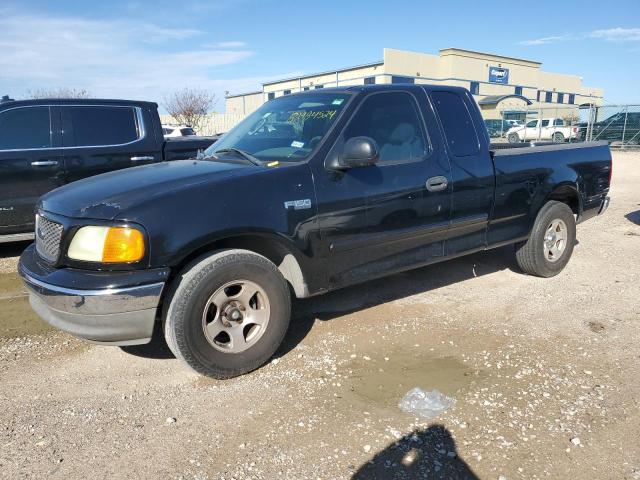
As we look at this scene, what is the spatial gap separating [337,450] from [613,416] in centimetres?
164

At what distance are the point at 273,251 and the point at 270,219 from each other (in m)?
0.37

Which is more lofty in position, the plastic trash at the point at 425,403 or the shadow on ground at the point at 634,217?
the shadow on ground at the point at 634,217

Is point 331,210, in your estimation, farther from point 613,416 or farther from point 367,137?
point 613,416

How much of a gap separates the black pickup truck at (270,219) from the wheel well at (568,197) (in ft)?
1.58

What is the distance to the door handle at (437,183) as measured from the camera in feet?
13.5

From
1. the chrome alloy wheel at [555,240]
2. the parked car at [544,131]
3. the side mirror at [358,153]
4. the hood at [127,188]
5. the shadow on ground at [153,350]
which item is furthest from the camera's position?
the parked car at [544,131]

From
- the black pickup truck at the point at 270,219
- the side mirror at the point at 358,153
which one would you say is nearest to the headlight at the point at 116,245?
the black pickup truck at the point at 270,219

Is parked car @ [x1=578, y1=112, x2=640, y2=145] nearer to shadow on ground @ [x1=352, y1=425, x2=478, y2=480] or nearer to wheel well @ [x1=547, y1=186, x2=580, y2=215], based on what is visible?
wheel well @ [x1=547, y1=186, x2=580, y2=215]

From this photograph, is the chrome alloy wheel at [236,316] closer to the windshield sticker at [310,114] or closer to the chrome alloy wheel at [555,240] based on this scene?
the windshield sticker at [310,114]

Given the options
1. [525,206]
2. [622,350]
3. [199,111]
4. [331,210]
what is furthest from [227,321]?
[199,111]

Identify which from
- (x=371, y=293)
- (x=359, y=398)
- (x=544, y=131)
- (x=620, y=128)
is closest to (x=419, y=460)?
(x=359, y=398)

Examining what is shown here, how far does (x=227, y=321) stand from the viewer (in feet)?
11.0

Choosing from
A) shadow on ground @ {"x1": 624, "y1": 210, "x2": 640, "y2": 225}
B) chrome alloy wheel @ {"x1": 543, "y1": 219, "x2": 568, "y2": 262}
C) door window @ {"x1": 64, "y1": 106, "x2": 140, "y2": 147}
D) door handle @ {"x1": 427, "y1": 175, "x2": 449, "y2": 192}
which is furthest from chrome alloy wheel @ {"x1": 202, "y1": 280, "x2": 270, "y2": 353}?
shadow on ground @ {"x1": 624, "y1": 210, "x2": 640, "y2": 225}

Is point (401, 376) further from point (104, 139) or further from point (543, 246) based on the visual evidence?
point (104, 139)
